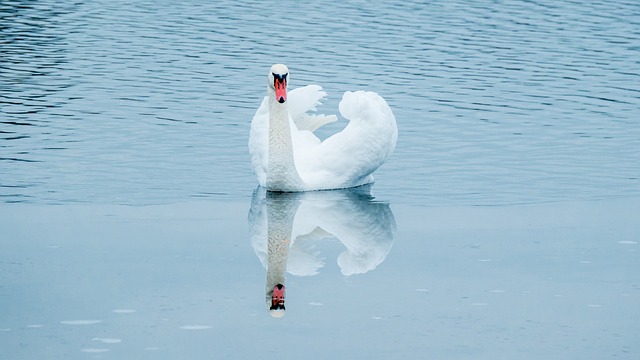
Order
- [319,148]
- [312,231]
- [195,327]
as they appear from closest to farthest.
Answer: [195,327]
[312,231]
[319,148]

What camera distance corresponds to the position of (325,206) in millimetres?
11961

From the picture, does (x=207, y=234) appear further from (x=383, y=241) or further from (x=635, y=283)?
(x=635, y=283)

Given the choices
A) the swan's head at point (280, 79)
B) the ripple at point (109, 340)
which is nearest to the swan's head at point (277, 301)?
the ripple at point (109, 340)

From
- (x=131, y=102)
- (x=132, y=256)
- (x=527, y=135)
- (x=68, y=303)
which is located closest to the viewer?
(x=68, y=303)

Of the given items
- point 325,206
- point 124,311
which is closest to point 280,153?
point 325,206

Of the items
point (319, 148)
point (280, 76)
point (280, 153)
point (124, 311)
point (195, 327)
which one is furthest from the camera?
point (319, 148)

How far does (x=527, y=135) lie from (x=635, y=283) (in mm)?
5777

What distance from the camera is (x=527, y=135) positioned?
15070 millimetres

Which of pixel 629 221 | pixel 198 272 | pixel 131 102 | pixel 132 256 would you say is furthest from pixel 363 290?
pixel 131 102

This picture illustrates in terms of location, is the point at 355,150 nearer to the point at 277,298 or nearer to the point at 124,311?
the point at 277,298

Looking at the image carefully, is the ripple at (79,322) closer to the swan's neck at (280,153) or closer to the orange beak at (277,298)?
the orange beak at (277,298)

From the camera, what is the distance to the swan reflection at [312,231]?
9.79 metres

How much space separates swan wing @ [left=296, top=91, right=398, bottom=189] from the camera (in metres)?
12.7

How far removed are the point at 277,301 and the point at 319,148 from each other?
4.39m
